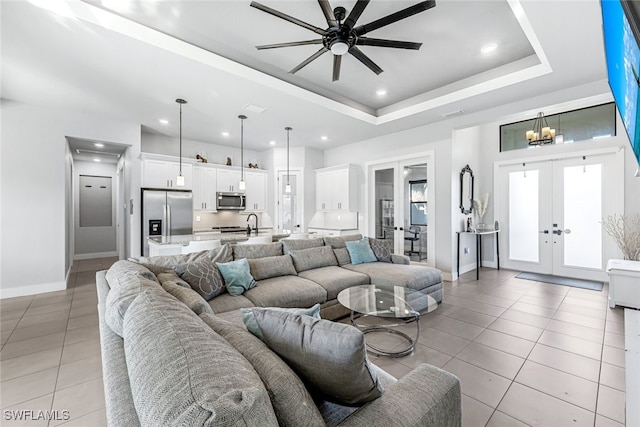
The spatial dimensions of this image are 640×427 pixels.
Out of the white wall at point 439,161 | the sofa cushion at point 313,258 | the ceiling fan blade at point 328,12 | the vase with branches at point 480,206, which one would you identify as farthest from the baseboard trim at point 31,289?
the vase with branches at point 480,206

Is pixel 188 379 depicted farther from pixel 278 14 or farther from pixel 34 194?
pixel 34 194

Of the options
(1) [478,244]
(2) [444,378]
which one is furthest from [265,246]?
(1) [478,244]

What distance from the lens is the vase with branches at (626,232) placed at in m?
3.82

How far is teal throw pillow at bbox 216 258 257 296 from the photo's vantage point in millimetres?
2727

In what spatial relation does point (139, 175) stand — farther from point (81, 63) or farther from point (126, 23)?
point (126, 23)

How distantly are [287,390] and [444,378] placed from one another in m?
0.74

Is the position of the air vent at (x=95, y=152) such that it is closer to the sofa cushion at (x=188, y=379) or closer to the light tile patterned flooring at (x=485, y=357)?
the light tile patterned flooring at (x=485, y=357)

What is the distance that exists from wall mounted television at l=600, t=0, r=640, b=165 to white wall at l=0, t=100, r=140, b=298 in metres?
6.18

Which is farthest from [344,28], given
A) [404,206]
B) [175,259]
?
[404,206]

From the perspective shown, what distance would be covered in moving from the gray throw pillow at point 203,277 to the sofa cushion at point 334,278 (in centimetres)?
107

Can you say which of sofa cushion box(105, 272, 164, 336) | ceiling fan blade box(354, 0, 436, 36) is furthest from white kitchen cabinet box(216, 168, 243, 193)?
sofa cushion box(105, 272, 164, 336)

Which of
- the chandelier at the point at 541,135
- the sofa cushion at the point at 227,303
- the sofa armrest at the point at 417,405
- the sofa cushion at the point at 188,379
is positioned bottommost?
the sofa cushion at the point at 227,303

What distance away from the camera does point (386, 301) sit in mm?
2725

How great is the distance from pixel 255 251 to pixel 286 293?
83cm
